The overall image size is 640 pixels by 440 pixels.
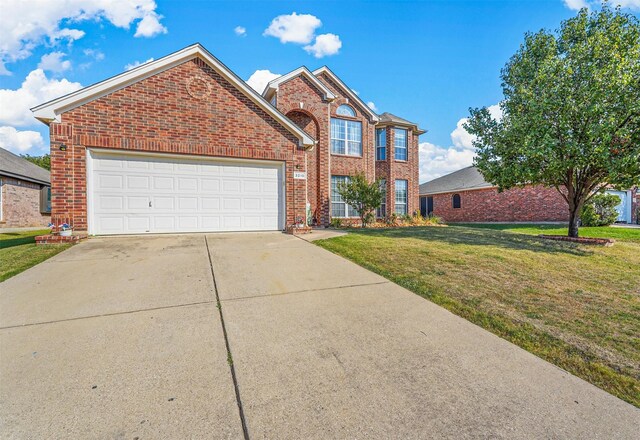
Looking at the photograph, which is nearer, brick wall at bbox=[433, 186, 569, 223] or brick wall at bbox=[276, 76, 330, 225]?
brick wall at bbox=[276, 76, 330, 225]

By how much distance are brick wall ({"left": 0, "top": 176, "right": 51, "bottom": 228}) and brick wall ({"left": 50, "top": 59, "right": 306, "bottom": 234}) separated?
13640 millimetres

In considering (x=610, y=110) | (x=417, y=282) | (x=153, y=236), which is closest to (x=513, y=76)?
(x=610, y=110)

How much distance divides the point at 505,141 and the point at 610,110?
2.64 metres

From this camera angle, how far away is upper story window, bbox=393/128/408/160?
17000 mm

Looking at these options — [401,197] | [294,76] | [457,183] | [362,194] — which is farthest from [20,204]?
[457,183]

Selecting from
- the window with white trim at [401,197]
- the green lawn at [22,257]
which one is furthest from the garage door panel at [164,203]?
the window with white trim at [401,197]

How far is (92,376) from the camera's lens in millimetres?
2229

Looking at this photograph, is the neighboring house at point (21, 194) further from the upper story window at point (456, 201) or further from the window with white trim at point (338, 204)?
the upper story window at point (456, 201)

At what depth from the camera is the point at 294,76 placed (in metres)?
13.5

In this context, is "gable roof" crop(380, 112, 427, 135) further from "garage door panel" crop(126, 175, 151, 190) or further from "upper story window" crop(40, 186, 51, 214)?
"upper story window" crop(40, 186, 51, 214)

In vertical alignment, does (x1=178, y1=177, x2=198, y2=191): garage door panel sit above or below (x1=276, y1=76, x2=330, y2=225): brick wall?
below

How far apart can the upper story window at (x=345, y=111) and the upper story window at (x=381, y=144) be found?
223cm

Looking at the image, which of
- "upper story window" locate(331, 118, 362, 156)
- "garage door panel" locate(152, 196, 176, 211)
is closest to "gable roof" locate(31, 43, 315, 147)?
"garage door panel" locate(152, 196, 176, 211)

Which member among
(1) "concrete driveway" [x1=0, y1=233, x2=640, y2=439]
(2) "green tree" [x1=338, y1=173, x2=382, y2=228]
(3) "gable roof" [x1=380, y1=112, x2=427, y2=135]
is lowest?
(1) "concrete driveway" [x1=0, y1=233, x2=640, y2=439]
